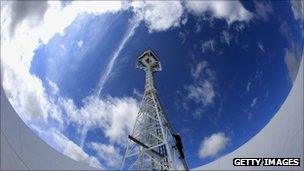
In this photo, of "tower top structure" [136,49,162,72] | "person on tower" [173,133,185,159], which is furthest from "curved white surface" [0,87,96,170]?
"tower top structure" [136,49,162,72]

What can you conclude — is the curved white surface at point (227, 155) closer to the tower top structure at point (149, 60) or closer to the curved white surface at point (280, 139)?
the curved white surface at point (280, 139)

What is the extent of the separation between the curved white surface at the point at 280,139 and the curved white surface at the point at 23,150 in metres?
6.21

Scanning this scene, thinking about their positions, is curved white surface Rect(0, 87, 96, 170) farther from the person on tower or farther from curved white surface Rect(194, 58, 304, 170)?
curved white surface Rect(194, 58, 304, 170)

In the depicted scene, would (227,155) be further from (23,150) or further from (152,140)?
(23,150)

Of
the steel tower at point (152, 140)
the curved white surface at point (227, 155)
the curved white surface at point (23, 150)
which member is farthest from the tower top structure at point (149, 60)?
the curved white surface at point (23, 150)

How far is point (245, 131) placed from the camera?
17.5m

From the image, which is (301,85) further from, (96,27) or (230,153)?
(96,27)

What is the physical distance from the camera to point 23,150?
12688 mm

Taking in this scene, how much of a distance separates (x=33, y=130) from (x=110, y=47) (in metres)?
6.82

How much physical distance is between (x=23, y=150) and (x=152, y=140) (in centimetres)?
589

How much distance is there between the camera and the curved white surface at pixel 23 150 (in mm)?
11219

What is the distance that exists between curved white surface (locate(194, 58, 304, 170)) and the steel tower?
193 centimetres

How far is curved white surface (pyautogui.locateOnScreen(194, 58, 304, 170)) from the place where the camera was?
12.0 metres

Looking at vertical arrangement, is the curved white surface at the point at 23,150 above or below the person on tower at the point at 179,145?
below
